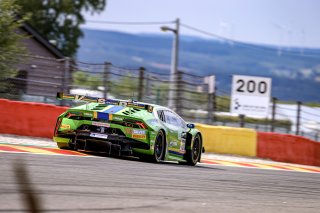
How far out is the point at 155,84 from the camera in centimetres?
1994

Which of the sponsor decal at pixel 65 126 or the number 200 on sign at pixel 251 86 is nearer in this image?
the sponsor decal at pixel 65 126

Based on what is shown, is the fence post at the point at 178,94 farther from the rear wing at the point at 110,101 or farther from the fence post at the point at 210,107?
the rear wing at the point at 110,101

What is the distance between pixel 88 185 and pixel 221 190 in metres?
1.95

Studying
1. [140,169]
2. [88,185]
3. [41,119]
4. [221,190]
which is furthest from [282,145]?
[88,185]

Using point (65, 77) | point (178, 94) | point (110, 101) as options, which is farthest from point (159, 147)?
point (178, 94)

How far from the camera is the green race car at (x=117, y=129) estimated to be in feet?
36.8

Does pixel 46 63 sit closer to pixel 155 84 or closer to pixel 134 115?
pixel 155 84

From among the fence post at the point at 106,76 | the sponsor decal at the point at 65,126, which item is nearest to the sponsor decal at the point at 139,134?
the sponsor decal at the point at 65,126

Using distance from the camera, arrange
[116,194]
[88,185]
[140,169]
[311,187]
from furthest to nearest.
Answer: [311,187], [140,169], [88,185], [116,194]

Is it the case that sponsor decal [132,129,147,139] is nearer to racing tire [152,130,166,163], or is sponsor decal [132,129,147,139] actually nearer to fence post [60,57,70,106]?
racing tire [152,130,166,163]

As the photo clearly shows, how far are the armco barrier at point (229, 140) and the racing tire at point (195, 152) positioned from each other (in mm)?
4209

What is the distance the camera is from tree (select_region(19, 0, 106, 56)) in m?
48.5

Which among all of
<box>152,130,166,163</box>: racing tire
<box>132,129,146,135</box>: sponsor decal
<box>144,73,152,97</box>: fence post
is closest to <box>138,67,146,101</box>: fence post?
<box>144,73,152,97</box>: fence post

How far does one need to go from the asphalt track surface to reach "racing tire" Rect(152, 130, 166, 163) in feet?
2.36
